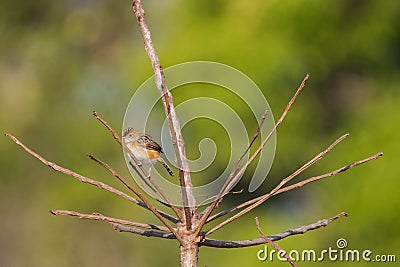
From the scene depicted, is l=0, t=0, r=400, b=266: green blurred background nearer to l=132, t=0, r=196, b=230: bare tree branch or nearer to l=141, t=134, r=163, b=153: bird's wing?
l=141, t=134, r=163, b=153: bird's wing

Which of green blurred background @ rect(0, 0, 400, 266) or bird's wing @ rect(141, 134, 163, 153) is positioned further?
green blurred background @ rect(0, 0, 400, 266)

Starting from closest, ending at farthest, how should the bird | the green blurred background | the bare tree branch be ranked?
1. the bare tree branch
2. the bird
3. the green blurred background

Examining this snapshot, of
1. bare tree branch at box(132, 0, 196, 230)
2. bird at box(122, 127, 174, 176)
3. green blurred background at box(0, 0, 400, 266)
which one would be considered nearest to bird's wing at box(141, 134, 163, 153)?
bird at box(122, 127, 174, 176)

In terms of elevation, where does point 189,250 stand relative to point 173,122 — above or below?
below

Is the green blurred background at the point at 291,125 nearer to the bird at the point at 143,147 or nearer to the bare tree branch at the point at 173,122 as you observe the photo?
the bird at the point at 143,147

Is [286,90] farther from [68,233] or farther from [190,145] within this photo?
[68,233]

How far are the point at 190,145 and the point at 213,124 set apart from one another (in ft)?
0.56

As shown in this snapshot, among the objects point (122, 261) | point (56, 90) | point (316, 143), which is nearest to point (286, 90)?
point (316, 143)

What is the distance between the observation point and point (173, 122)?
91 cm

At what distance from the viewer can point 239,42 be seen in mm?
4828

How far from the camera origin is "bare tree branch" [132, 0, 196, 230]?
87 centimetres

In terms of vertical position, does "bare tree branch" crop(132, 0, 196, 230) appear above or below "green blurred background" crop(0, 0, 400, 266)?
below

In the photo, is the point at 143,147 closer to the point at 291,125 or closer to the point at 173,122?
the point at 173,122

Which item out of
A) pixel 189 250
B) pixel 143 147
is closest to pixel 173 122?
pixel 189 250
